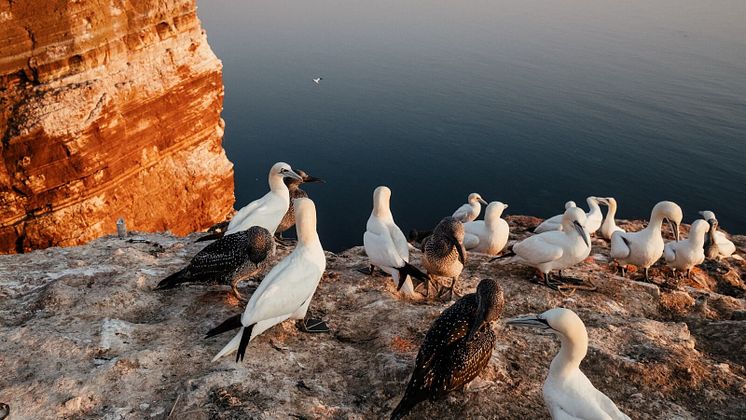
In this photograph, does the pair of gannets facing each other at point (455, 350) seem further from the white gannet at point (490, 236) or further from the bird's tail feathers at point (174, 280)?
the white gannet at point (490, 236)

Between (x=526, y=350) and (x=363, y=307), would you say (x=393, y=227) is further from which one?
(x=526, y=350)

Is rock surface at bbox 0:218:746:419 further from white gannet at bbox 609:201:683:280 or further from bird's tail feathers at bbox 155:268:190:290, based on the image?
white gannet at bbox 609:201:683:280

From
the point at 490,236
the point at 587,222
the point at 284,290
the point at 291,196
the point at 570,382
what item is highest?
the point at 284,290

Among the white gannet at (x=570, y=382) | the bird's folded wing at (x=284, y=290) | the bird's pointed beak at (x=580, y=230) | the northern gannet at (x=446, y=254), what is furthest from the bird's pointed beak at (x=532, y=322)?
the bird's pointed beak at (x=580, y=230)

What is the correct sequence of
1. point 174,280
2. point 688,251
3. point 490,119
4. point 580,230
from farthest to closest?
point 490,119 → point 688,251 → point 580,230 → point 174,280

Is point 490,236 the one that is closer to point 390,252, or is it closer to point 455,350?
point 390,252

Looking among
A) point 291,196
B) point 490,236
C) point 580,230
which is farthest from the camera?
point 291,196

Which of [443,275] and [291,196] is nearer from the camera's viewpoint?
[443,275]

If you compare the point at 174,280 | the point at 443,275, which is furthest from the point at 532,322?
the point at 174,280

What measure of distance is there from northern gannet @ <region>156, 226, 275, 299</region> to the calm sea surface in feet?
73.4

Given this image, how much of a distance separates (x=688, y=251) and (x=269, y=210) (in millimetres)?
8147

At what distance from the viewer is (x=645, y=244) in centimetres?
942

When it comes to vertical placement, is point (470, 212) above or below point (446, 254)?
below

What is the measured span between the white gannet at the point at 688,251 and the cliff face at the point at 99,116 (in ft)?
54.4
